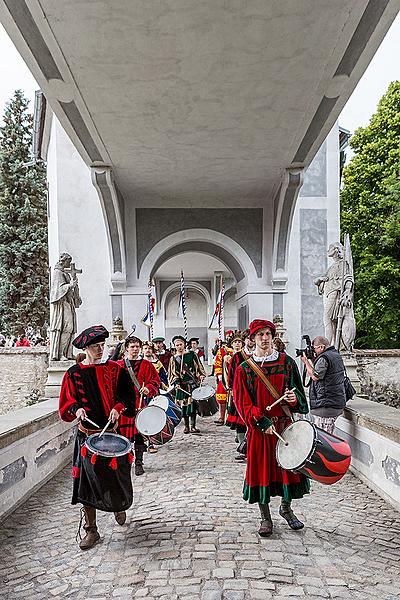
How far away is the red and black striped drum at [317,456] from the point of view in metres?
4.79

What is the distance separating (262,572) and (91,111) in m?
6.80

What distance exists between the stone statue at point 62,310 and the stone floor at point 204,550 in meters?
4.33

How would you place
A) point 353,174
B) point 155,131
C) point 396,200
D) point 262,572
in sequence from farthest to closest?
point 353,174 → point 396,200 → point 155,131 → point 262,572

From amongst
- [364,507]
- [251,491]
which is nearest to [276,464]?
[251,491]

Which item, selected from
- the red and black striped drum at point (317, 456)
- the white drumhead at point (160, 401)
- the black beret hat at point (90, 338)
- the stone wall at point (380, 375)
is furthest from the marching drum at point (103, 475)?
the stone wall at point (380, 375)

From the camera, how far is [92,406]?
17.8 ft

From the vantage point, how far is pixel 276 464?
5453 millimetres

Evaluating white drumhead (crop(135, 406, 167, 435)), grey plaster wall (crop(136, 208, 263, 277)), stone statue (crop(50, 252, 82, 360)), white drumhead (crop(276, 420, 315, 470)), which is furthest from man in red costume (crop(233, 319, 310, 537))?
grey plaster wall (crop(136, 208, 263, 277))

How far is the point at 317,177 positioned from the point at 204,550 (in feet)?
42.0

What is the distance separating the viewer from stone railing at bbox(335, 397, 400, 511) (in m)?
6.41

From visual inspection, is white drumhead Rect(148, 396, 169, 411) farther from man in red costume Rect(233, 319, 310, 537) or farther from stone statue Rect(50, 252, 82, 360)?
stone statue Rect(50, 252, 82, 360)

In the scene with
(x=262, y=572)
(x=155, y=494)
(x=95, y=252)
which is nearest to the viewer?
(x=262, y=572)

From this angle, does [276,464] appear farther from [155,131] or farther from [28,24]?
[155,131]

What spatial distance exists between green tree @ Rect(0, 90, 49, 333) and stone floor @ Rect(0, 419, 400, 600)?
22.1 meters
